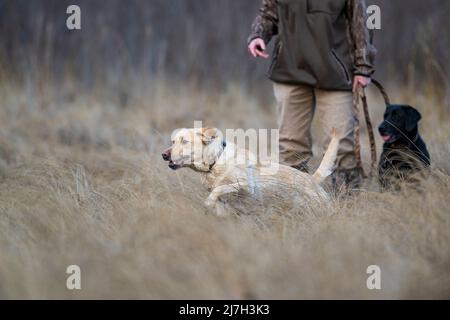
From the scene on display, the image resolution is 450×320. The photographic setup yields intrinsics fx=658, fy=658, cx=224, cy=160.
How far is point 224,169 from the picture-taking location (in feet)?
13.5

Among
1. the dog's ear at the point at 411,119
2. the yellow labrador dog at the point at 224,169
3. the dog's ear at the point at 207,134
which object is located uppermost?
the dog's ear at the point at 411,119

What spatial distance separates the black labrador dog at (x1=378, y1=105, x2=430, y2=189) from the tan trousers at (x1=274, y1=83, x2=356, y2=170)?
0.29m

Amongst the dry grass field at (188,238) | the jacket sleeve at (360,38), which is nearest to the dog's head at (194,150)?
the dry grass field at (188,238)

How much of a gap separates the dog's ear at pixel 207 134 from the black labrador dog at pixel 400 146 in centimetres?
133

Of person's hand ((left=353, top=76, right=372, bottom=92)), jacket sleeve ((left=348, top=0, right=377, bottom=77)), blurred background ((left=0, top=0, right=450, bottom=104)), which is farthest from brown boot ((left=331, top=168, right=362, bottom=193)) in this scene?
blurred background ((left=0, top=0, right=450, bottom=104))

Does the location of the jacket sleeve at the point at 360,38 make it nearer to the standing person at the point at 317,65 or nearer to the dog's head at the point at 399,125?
the standing person at the point at 317,65

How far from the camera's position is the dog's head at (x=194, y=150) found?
4.05m

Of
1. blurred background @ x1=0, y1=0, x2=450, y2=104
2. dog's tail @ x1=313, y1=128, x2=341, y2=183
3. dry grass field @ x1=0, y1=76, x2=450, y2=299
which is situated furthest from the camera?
blurred background @ x1=0, y1=0, x2=450, y2=104

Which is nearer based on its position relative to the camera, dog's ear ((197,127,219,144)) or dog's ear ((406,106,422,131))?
dog's ear ((197,127,219,144))

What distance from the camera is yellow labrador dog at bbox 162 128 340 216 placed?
405cm

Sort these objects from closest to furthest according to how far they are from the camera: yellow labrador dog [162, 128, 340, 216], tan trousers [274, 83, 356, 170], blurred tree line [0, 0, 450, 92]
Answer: yellow labrador dog [162, 128, 340, 216], tan trousers [274, 83, 356, 170], blurred tree line [0, 0, 450, 92]

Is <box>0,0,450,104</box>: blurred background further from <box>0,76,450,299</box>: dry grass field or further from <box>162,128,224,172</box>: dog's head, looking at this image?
<box>162,128,224,172</box>: dog's head

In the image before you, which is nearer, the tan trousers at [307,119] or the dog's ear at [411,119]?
the dog's ear at [411,119]

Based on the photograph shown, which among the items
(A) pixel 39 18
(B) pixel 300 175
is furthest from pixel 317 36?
(A) pixel 39 18
